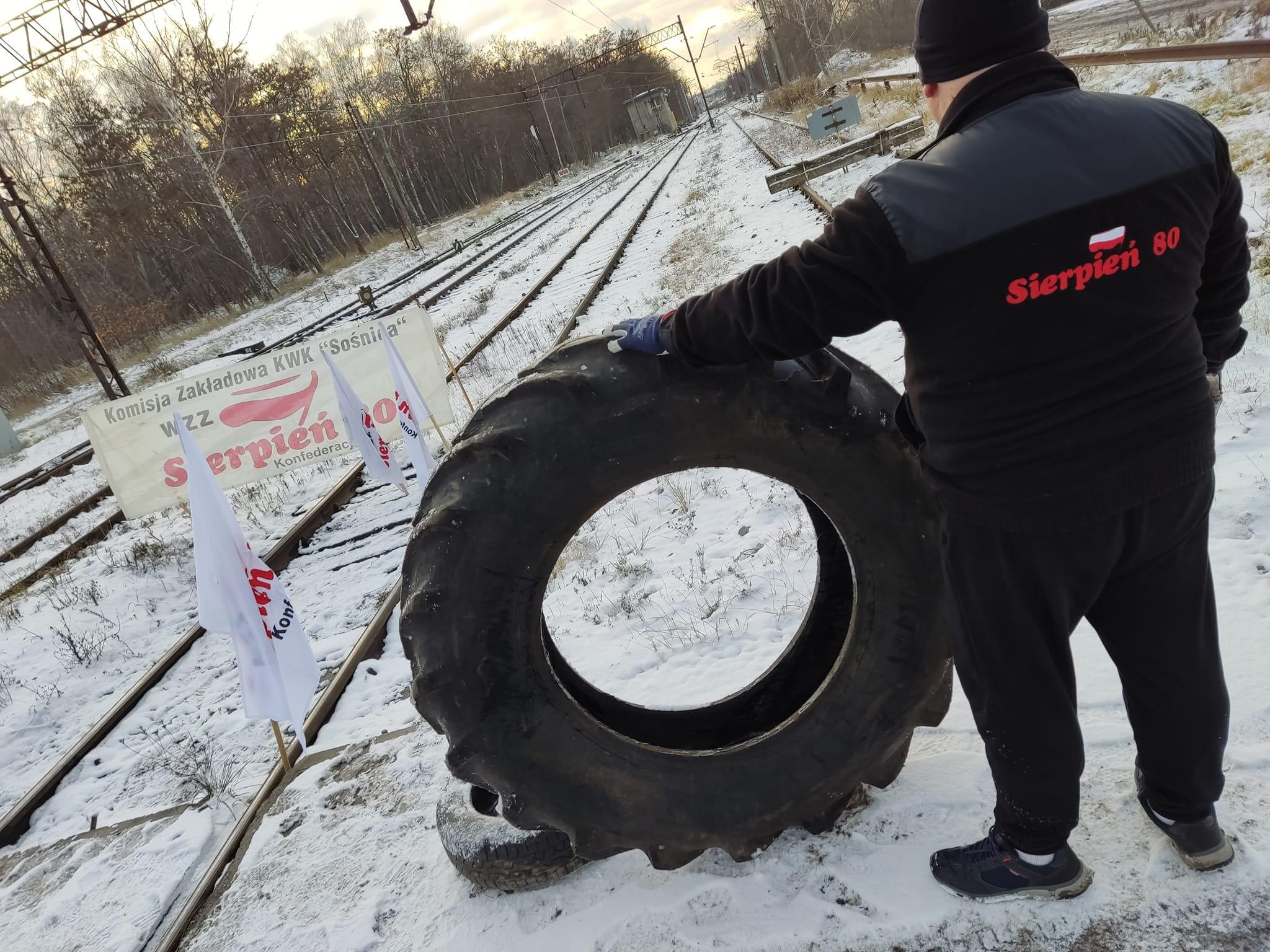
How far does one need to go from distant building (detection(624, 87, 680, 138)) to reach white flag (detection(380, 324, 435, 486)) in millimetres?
89505

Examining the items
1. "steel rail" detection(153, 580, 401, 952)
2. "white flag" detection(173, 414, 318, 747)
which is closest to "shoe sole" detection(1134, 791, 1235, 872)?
"steel rail" detection(153, 580, 401, 952)

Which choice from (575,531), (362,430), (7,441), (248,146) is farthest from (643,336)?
(248,146)

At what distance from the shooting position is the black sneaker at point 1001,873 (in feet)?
6.91

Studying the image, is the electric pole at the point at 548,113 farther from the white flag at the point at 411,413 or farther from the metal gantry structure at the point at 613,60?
the white flag at the point at 411,413

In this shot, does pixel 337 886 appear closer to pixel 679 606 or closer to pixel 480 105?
pixel 679 606

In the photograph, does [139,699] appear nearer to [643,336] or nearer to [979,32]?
[643,336]

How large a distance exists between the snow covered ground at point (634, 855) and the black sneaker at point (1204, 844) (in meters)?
0.03

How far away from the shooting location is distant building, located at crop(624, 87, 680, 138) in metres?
87.5

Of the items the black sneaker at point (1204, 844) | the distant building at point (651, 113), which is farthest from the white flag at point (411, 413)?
the distant building at point (651, 113)

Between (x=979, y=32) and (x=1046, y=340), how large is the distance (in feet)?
2.17

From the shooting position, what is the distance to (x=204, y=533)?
355 cm

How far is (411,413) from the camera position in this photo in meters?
6.82

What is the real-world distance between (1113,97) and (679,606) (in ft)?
10.6

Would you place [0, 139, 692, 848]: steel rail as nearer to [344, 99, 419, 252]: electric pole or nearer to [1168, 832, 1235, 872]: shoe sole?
[1168, 832, 1235, 872]: shoe sole
